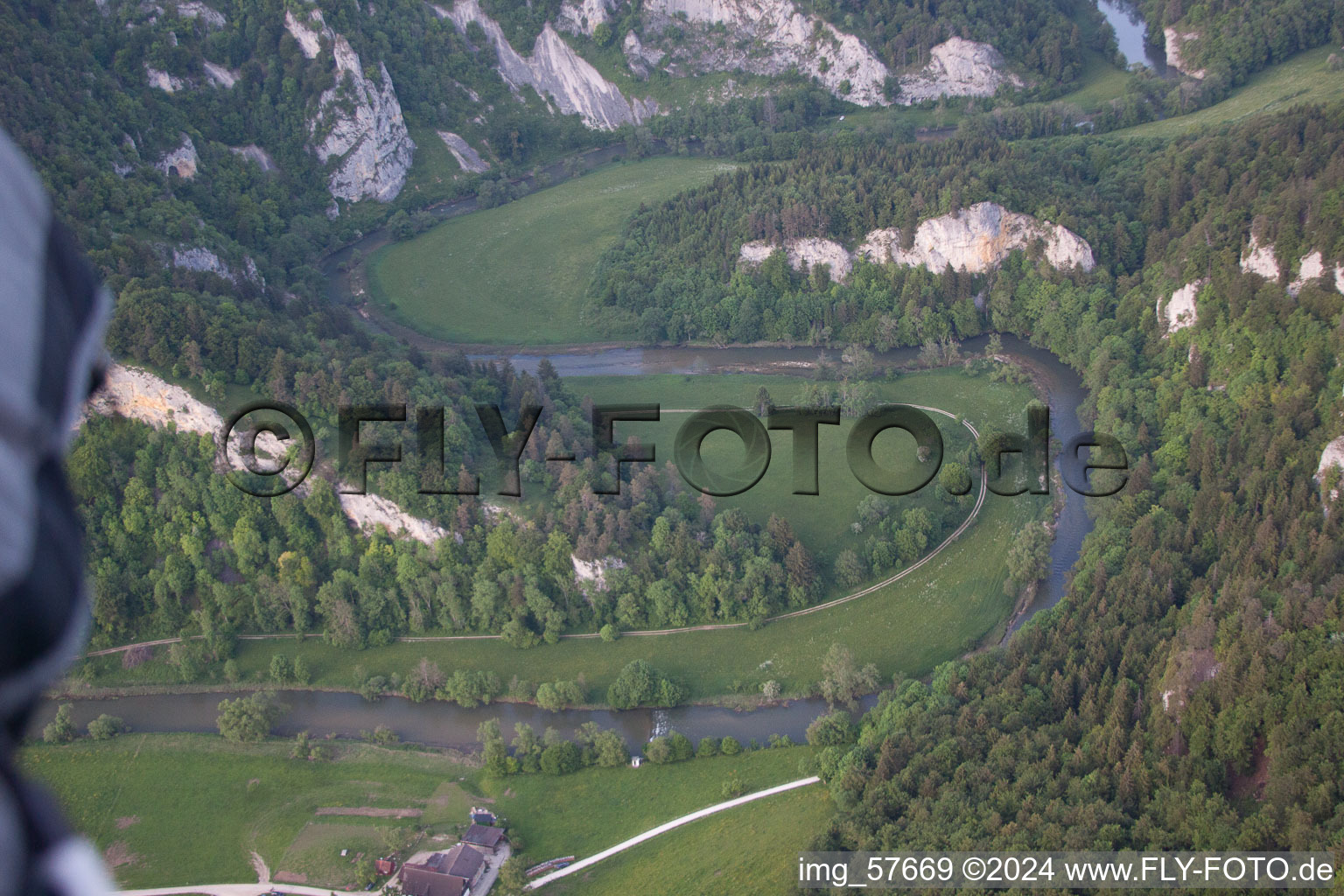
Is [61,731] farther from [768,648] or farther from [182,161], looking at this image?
[182,161]

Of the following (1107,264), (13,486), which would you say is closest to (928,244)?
(1107,264)

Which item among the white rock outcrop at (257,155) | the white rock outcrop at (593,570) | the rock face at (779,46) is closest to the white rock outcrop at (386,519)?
the white rock outcrop at (593,570)

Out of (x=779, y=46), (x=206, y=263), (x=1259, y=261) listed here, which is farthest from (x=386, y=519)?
(x=779, y=46)

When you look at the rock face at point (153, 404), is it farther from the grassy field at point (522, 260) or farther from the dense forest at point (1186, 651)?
the dense forest at point (1186, 651)

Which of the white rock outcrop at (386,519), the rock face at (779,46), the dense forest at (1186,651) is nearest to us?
the dense forest at (1186,651)

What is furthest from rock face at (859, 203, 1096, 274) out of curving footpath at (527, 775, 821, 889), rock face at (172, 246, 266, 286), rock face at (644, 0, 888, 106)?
rock face at (172, 246, 266, 286)

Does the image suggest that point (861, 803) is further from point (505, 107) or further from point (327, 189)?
point (505, 107)
